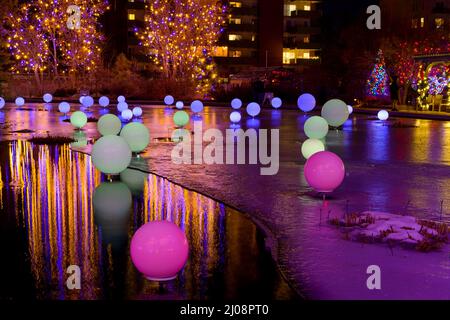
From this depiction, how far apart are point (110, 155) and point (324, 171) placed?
161 inches

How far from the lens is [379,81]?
121 feet

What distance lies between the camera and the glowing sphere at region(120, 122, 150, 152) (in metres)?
14.2

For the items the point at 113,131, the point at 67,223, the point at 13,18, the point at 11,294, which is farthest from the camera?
the point at 13,18

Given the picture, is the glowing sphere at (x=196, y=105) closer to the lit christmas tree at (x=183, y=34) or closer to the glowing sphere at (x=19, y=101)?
the glowing sphere at (x=19, y=101)

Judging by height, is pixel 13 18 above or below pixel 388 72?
above

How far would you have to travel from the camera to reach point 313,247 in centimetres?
718

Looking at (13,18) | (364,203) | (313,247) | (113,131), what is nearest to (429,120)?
(113,131)

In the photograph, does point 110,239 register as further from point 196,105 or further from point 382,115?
point 196,105

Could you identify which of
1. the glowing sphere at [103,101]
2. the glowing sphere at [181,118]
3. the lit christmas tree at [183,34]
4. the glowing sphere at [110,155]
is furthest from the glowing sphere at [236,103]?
the glowing sphere at [110,155]

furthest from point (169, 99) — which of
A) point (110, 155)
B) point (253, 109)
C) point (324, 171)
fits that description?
point (324, 171)

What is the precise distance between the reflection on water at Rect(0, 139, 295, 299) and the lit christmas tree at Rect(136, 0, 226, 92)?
3650 centimetres

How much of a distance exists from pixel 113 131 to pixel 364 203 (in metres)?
9.40

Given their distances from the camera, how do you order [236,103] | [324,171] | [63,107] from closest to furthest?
1. [324,171]
2. [63,107]
3. [236,103]
